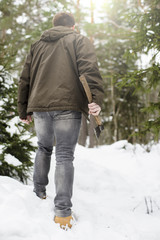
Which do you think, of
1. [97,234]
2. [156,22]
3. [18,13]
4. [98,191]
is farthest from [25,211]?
[18,13]

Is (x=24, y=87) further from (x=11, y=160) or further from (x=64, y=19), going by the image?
(x=11, y=160)

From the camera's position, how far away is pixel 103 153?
6.70 metres

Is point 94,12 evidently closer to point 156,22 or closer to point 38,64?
point 156,22

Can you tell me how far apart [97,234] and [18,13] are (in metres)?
9.15

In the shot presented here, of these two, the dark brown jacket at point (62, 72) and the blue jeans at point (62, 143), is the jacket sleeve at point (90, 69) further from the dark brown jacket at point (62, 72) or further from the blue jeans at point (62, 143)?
the blue jeans at point (62, 143)

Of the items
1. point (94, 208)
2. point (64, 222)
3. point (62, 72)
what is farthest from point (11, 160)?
point (62, 72)

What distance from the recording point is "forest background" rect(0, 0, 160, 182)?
11.0 ft

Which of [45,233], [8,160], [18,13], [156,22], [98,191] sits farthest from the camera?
[18,13]

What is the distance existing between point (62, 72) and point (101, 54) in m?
9.90

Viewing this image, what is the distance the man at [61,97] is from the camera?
2.16m

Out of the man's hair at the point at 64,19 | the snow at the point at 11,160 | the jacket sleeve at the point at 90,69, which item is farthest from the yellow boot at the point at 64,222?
the man's hair at the point at 64,19

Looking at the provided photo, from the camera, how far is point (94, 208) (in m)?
2.87

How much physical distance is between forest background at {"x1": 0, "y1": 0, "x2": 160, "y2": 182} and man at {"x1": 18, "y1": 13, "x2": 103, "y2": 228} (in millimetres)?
1145

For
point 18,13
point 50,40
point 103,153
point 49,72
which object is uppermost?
point 18,13
